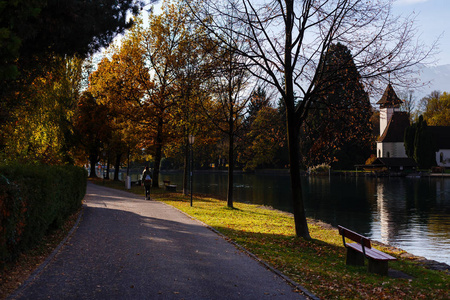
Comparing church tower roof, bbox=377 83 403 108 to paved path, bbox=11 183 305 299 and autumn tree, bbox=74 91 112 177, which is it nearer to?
paved path, bbox=11 183 305 299

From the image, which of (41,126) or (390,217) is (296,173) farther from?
(390,217)

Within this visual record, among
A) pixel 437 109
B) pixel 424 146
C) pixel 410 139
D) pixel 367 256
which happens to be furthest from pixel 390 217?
pixel 437 109

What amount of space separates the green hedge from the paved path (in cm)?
68

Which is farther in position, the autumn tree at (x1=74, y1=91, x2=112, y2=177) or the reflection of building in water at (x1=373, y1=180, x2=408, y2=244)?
the autumn tree at (x1=74, y1=91, x2=112, y2=177)

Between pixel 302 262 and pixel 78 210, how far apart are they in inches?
385

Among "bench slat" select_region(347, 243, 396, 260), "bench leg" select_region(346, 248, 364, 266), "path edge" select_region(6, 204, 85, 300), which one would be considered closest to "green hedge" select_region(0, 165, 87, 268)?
"path edge" select_region(6, 204, 85, 300)

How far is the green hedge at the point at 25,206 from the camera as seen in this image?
6352 mm

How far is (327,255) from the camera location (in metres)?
10.2

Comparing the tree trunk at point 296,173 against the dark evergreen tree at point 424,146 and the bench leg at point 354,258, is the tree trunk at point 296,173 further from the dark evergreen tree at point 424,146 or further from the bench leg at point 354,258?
the dark evergreen tree at point 424,146

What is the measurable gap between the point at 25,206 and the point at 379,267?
282 inches

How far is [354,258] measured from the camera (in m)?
9.21

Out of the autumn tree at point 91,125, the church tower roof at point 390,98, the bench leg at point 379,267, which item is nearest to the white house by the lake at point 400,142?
the autumn tree at point 91,125

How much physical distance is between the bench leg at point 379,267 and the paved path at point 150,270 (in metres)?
2.34

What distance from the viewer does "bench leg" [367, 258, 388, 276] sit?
8172 millimetres
